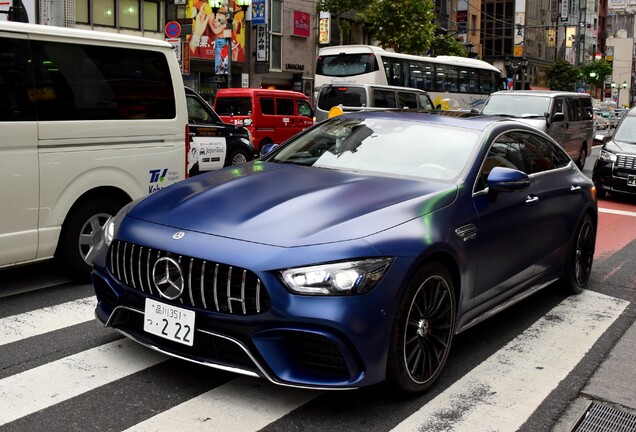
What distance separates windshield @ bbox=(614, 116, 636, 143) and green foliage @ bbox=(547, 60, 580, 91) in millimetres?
74951

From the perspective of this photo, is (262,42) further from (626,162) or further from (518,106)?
(626,162)

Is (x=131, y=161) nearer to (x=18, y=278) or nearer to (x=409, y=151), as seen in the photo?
(x=18, y=278)

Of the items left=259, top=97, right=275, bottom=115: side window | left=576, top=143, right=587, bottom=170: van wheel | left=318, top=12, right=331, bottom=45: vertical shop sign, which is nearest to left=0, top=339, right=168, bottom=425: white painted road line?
left=259, top=97, right=275, bottom=115: side window

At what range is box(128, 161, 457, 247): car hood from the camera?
380 centimetres

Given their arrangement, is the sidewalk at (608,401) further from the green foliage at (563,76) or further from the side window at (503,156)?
the green foliage at (563,76)

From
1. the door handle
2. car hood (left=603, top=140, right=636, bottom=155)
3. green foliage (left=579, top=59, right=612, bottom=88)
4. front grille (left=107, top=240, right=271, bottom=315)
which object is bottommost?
front grille (left=107, top=240, right=271, bottom=315)

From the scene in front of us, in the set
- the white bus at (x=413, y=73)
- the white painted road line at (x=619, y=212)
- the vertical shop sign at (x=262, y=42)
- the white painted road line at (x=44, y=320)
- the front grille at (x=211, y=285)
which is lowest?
the white painted road line at (x=619, y=212)

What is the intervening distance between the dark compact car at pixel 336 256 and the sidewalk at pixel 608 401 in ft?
2.44

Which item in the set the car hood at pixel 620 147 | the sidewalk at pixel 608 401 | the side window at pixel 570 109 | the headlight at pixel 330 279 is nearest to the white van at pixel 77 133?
the headlight at pixel 330 279

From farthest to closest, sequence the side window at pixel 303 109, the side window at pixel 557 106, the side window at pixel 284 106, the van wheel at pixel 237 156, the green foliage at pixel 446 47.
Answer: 1. the green foliage at pixel 446 47
2. the side window at pixel 303 109
3. the side window at pixel 284 106
4. the side window at pixel 557 106
5. the van wheel at pixel 237 156

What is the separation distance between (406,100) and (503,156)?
17101 mm

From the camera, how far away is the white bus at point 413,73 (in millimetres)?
26891

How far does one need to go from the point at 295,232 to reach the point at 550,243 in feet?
9.08

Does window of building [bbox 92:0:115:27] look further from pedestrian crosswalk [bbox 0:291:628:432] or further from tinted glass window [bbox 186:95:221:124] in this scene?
pedestrian crosswalk [bbox 0:291:628:432]
